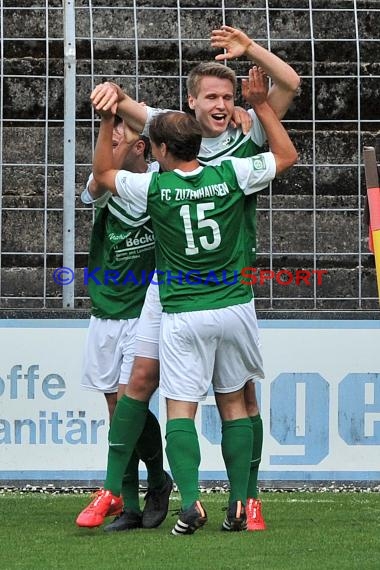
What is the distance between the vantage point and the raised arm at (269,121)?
5.63m

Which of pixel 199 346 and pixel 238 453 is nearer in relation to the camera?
pixel 199 346

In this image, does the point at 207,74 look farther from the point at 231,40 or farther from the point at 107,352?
the point at 107,352

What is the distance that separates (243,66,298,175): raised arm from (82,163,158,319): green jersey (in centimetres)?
65

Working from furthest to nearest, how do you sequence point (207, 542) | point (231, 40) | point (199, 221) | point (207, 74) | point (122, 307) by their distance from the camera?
point (122, 307) < point (207, 74) < point (231, 40) < point (199, 221) < point (207, 542)

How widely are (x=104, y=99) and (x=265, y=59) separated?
659 mm

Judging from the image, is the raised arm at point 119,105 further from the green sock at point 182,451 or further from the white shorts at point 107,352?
the green sock at point 182,451

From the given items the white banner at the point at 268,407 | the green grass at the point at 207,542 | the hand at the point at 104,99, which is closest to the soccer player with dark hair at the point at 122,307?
the green grass at the point at 207,542

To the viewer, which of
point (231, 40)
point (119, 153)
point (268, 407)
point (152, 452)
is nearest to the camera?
→ point (231, 40)

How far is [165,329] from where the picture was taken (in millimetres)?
5570

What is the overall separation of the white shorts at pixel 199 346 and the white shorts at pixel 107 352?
582 millimetres

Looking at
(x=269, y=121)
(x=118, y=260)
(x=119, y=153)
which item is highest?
(x=269, y=121)

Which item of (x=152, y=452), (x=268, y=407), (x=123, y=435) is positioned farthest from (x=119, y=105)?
(x=268, y=407)

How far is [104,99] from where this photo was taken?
5.57m

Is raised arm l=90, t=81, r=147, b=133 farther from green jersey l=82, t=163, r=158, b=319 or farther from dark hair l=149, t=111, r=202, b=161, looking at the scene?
green jersey l=82, t=163, r=158, b=319
